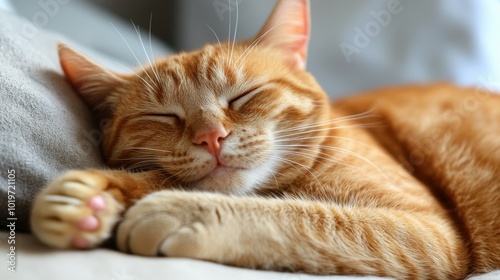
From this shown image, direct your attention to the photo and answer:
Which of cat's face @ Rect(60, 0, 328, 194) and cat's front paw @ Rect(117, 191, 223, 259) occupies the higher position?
cat's face @ Rect(60, 0, 328, 194)

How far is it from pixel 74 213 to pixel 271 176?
0.55m

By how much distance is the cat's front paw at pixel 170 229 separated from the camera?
961mm

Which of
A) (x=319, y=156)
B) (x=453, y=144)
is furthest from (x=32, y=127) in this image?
(x=453, y=144)

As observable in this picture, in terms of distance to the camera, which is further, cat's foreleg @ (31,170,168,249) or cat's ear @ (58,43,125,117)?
cat's ear @ (58,43,125,117)

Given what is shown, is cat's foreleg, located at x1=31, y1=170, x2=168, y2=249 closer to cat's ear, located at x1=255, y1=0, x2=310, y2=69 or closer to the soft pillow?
the soft pillow

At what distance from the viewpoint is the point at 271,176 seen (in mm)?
1313

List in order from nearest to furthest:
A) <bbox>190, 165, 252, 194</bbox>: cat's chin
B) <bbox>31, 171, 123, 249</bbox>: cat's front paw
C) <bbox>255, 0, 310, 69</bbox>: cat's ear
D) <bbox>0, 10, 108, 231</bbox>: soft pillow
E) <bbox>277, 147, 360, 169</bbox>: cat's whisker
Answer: <bbox>31, 171, 123, 249</bbox>: cat's front paw
<bbox>0, 10, 108, 231</bbox>: soft pillow
<bbox>190, 165, 252, 194</bbox>: cat's chin
<bbox>277, 147, 360, 169</bbox>: cat's whisker
<bbox>255, 0, 310, 69</bbox>: cat's ear

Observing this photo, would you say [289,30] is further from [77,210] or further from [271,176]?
[77,210]

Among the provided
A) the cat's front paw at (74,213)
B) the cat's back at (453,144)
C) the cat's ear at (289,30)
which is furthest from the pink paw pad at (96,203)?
the cat's back at (453,144)

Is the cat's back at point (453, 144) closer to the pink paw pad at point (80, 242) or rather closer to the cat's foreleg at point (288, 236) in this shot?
the cat's foreleg at point (288, 236)

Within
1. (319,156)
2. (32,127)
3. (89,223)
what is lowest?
(319,156)

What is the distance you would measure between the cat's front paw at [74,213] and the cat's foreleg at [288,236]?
42 mm

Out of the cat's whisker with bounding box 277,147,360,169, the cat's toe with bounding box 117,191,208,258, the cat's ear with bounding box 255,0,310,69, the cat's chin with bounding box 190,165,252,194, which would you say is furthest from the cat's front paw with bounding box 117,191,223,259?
the cat's ear with bounding box 255,0,310,69

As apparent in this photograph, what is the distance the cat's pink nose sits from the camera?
3.78 ft
